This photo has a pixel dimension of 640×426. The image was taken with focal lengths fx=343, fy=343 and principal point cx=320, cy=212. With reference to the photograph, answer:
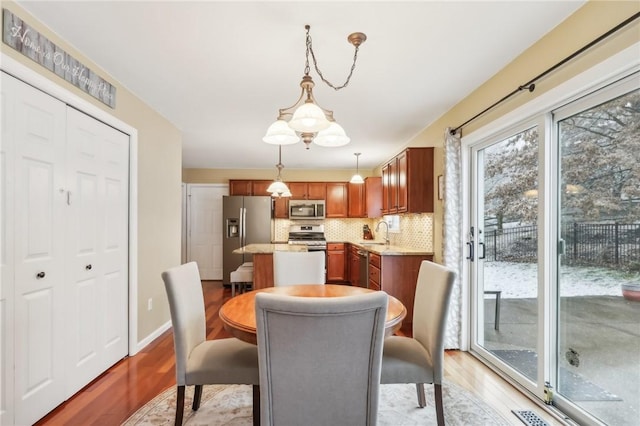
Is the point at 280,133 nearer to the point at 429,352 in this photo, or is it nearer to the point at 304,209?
the point at 429,352

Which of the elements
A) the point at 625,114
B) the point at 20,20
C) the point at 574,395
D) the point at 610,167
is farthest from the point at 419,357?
the point at 20,20

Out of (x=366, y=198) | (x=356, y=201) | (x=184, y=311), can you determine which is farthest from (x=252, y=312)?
(x=356, y=201)

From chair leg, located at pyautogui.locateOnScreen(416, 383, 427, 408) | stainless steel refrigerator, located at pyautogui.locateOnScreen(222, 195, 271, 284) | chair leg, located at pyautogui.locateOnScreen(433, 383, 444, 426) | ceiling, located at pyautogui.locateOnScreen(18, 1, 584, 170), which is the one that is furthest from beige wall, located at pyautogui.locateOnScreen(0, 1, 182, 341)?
chair leg, located at pyautogui.locateOnScreen(433, 383, 444, 426)

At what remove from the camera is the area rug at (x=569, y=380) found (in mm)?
1964

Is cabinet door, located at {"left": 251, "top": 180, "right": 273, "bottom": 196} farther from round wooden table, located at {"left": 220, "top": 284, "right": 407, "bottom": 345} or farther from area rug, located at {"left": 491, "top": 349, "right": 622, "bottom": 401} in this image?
area rug, located at {"left": 491, "top": 349, "right": 622, "bottom": 401}

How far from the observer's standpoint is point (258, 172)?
718cm

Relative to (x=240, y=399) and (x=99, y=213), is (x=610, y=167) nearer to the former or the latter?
(x=240, y=399)

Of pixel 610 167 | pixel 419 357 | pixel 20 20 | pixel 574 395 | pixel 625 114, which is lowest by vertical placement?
pixel 574 395

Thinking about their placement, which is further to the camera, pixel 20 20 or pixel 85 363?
pixel 85 363

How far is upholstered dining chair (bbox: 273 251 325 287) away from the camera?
294 cm

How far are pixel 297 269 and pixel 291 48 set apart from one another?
1728 millimetres

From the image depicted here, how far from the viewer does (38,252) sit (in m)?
2.08

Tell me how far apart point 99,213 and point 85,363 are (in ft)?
3.65

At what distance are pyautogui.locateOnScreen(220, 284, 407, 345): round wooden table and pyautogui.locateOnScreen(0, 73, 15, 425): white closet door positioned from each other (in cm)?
114
